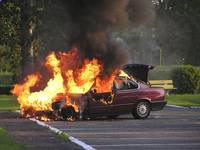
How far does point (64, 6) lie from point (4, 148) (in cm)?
1213

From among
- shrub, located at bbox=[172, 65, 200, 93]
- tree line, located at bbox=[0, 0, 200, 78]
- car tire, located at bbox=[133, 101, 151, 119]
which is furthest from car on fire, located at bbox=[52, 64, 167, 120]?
shrub, located at bbox=[172, 65, 200, 93]

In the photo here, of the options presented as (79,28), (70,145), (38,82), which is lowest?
(70,145)

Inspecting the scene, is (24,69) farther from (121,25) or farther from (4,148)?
(4,148)

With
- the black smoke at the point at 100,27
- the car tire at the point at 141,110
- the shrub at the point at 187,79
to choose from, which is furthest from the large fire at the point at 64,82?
the shrub at the point at 187,79

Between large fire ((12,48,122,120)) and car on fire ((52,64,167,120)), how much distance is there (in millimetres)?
222

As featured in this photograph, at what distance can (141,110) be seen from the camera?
74.6ft

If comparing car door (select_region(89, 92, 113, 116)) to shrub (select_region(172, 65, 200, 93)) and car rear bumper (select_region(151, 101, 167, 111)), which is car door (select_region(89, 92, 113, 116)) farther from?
shrub (select_region(172, 65, 200, 93))

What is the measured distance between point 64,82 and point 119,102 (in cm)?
209

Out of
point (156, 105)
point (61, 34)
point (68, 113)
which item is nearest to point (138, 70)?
point (61, 34)

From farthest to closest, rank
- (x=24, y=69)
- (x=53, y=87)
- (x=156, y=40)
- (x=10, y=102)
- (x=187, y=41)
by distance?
(x=156, y=40)
(x=187, y=41)
(x=24, y=69)
(x=10, y=102)
(x=53, y=87)

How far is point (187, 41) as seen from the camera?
59.7 metres

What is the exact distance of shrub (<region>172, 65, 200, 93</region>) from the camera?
41.9 metres

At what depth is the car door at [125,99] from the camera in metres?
22.3

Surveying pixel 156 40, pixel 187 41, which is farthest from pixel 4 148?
pixel 156 40
